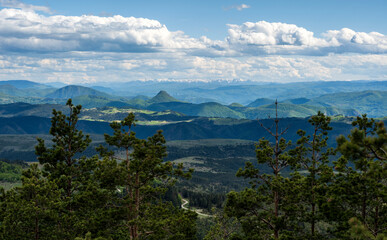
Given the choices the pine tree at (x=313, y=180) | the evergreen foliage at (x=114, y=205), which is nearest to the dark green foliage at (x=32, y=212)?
the evergreen foliage at (x=114, y=205)

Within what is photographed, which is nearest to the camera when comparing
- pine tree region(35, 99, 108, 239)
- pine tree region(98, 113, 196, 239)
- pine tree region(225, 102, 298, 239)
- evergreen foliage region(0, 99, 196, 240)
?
pine tree region(98, 113, 196, 239)

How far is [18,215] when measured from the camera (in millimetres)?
40156

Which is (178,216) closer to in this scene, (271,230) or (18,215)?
(271,230)

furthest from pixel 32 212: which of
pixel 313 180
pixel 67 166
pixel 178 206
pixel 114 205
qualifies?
pixel 313 180

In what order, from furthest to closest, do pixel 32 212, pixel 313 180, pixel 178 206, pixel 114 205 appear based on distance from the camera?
1. pixel 32 212
2. pixel 313 180
3. pixel 178 206
4. pixel 114 205

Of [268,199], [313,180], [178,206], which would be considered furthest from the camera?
[313,180]

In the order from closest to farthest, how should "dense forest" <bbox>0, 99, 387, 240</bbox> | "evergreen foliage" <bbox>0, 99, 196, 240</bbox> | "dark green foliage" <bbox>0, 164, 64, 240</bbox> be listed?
"dense forest" <bbox>0, 99, 387, 240</bbox>
"evergreen foliage" <bbox>0, 99, 196, 240</bbox>
"dark green foliage" <bbox>0, 164, 64, 240</bbox>

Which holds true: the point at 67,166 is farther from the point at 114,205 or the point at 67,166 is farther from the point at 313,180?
the point at 313,180

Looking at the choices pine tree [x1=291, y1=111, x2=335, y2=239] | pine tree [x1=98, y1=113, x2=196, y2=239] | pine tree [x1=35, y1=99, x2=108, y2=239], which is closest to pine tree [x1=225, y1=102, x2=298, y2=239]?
pine tree [x1=291, y1=111, x2=335, y2=239]

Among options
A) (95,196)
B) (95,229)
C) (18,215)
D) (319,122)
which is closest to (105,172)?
(95,196)

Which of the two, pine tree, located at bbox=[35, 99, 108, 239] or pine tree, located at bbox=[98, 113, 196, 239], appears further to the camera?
pine tree, located at bbox=[35, 99, 108, 239]

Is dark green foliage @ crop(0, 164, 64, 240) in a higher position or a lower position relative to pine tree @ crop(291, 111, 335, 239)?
lower

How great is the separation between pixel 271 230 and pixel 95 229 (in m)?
19.1

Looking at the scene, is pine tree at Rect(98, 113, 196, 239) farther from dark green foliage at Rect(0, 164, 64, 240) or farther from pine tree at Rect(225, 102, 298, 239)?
dark green foliage at Rect(0, 164, 64, 240)
